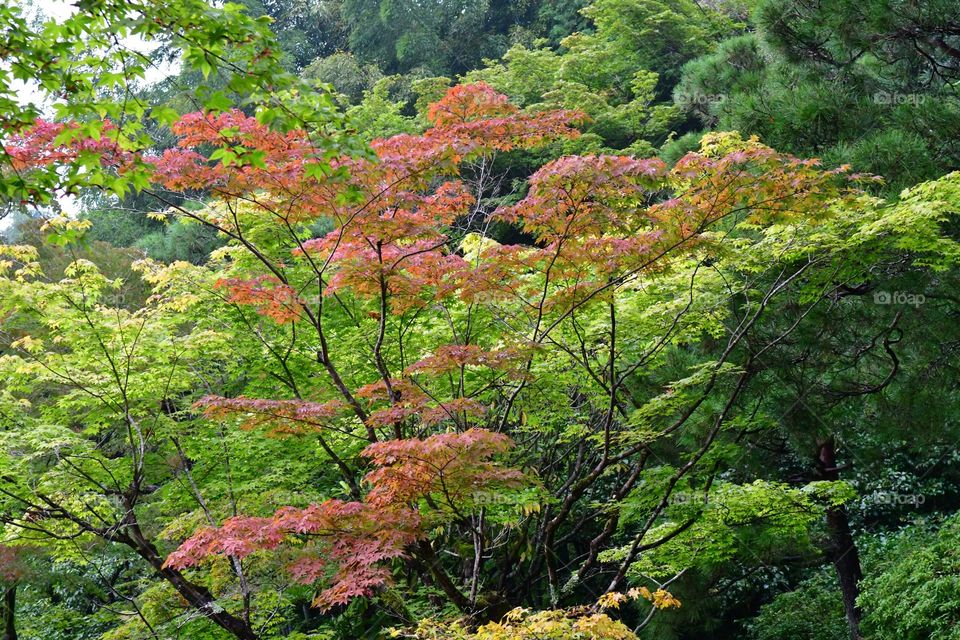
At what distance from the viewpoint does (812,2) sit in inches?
310

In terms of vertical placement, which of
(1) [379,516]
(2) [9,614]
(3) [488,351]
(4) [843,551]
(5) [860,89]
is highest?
(5) [860,89]

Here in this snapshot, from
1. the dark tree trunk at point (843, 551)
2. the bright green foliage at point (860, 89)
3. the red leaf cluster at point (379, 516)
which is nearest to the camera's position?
the red leaf cluster at point (379, 516)

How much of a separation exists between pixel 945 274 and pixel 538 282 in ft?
11.9

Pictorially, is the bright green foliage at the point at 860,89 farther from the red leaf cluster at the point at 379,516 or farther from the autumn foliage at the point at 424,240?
the red leaf cluster at the point at 379,516

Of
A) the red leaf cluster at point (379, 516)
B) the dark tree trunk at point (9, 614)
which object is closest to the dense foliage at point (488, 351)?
the red leaf cluster at point (379, 516)

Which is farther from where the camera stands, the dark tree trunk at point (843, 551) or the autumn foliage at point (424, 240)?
the dark tree trunk at point (843, 551)

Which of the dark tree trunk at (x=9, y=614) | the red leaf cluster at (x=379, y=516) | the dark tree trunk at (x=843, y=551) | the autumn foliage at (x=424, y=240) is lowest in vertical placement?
the dark tree trunk at (x=843, y=551)

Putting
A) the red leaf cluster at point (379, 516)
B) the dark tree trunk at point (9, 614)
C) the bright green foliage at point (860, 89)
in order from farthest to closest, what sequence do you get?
the dark tree trunk at point (9, 614) → the bright green foliage at point (860, 89) → the red leaf cluster at point (379, 516)

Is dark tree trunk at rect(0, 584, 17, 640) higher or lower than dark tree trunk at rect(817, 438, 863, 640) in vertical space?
higher

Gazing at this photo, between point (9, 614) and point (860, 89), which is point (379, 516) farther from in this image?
point (9, 614)

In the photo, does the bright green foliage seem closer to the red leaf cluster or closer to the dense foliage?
the dense foliage

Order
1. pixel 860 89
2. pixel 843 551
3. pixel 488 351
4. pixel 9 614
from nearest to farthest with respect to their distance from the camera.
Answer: pixel 488 351 → pixel 860 89 → pixel 843 551 → pixel 9 614

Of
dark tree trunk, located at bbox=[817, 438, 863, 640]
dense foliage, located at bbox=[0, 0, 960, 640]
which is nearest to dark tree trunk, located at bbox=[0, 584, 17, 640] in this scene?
dense foliage, located at bbox=[0, 0, 960, 640]

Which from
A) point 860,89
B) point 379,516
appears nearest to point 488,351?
point 379,516
